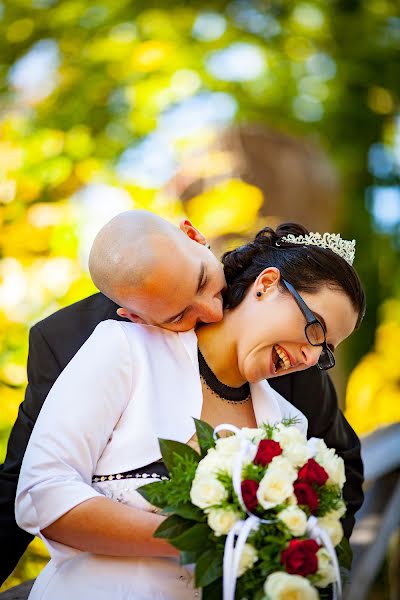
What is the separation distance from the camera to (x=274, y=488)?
6.48 feet

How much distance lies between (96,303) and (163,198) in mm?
2658

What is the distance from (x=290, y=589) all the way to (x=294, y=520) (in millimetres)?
150

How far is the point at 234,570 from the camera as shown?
193 centimetres

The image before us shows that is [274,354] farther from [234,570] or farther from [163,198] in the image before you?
[163,198]

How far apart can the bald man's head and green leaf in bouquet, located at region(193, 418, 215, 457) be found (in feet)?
1.12

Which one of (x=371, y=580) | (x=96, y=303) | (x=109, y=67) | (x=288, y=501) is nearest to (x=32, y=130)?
(x=109, y=67)

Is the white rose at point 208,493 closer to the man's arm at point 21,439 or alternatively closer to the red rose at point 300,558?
the red rose at point 300,558

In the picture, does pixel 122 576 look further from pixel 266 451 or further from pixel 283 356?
pixel 283 356

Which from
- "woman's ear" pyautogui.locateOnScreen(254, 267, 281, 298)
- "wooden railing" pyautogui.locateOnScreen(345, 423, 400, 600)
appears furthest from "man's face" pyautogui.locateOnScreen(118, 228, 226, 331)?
"wooden railing" pyautogui.locateOnScreen(345, 423, 400, 600)

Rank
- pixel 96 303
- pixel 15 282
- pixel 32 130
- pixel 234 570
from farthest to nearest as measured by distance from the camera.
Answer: pixel 32 130
pixel 15 282
pixel 96 303
pixel 234 570

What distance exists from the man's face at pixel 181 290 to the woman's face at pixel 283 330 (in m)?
0.12

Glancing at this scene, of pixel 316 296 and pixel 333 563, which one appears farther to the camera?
pixel 316 296

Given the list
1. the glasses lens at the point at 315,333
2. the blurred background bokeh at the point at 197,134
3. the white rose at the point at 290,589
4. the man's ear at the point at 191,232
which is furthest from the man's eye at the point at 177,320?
the blurred background bokeh at the point at 197,134

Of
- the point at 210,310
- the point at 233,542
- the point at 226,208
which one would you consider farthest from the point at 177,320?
the point at 226,208
